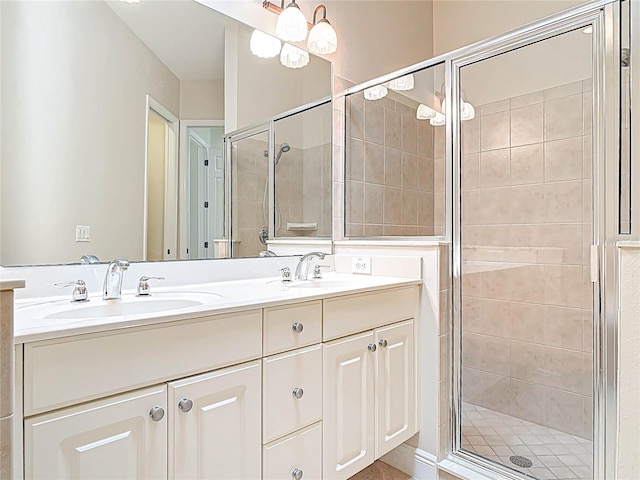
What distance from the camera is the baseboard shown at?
5.87 feet

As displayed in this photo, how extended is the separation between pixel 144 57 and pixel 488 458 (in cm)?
217

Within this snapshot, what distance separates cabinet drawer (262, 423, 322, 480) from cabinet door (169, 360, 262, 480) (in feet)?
0.15

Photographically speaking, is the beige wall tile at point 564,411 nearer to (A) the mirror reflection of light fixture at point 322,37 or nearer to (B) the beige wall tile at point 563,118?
(B) the beige wall tile at point 563,118

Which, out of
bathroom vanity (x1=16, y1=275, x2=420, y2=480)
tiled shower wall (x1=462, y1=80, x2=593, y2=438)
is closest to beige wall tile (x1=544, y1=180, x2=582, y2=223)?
tiled shower wall (x1=462, y1=80, x2=593, y2=438)

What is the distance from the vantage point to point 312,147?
219 cm

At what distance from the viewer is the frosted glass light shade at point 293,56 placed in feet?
6.73

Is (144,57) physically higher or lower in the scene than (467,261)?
higher

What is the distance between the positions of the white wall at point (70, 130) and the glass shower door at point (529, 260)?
4.66 ft

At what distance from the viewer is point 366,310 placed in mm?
1576

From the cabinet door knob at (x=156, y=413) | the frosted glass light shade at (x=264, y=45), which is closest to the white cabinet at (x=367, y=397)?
the cabinet door knob at (x=156, y=413)

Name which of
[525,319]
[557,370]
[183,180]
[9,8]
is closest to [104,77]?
[9,8]

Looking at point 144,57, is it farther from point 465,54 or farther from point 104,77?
point 465,54

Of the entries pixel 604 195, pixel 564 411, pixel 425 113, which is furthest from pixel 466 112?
pixel 564 411

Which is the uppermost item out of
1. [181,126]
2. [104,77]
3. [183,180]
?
[104,77]
